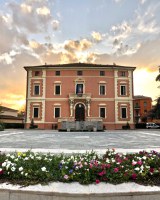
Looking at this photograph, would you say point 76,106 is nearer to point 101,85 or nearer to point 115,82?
point 101,85

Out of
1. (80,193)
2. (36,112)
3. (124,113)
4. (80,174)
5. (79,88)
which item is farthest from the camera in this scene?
(79,88)

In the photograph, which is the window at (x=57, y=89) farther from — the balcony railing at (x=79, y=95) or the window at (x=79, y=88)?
the window at (x=79, y=88)

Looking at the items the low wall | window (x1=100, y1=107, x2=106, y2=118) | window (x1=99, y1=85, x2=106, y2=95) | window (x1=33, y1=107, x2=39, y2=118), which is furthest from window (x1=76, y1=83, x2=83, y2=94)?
the low wall

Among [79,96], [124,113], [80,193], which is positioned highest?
[79,96]

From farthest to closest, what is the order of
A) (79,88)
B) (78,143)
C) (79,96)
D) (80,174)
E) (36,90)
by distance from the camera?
1. (36,90)
2. (79,88)
3. (79,96)
4. (78,143)
5. (80,174)

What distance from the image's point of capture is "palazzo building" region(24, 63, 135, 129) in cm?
3422

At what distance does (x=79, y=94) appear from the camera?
34031mm

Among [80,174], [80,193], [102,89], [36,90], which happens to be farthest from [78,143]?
[36,90]

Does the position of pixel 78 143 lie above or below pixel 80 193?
below

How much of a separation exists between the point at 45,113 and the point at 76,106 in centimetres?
535

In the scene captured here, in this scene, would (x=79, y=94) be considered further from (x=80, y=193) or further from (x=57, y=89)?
(x=80, y=193)

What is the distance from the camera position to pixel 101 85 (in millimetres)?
35312

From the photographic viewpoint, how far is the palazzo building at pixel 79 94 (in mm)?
34219

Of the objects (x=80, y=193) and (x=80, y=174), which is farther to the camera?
(x=80, y=174)
